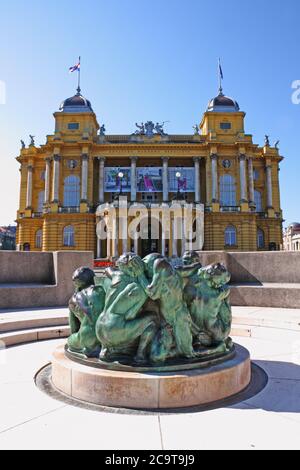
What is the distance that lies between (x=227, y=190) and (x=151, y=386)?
4370cm

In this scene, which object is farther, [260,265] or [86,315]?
[260,265]

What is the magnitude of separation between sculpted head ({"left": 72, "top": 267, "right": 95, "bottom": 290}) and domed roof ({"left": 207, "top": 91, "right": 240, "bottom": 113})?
46973mm

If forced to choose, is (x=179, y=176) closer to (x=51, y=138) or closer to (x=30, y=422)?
(x=51, y=138)

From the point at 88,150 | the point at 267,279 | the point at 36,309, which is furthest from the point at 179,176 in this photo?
the point at 36,309

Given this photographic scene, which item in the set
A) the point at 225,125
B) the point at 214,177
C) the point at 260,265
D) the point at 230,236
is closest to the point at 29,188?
the point at 214,177

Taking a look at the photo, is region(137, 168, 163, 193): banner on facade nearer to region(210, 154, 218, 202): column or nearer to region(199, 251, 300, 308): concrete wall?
region(210, 154, 218, 202): column

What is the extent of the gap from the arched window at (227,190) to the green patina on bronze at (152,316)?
41745 millimetres

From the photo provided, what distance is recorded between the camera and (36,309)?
30.4ft

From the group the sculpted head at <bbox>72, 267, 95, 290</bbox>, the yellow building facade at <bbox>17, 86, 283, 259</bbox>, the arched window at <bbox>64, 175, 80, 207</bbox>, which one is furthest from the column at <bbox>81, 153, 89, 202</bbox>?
the sculpted head at <bbox>72, 267, 95, 290</bbox>

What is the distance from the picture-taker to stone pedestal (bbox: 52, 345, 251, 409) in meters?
3.41

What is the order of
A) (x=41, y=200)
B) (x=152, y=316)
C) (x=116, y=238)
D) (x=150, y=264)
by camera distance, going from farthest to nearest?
(x=41, y=200)
(x=116, y=238)
(x=150, y=264)
(x=152, y=316)

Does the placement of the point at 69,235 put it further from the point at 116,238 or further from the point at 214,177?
the point at 214,177

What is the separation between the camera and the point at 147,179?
44656 millimetres

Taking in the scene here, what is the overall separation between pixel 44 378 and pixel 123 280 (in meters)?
1.85
